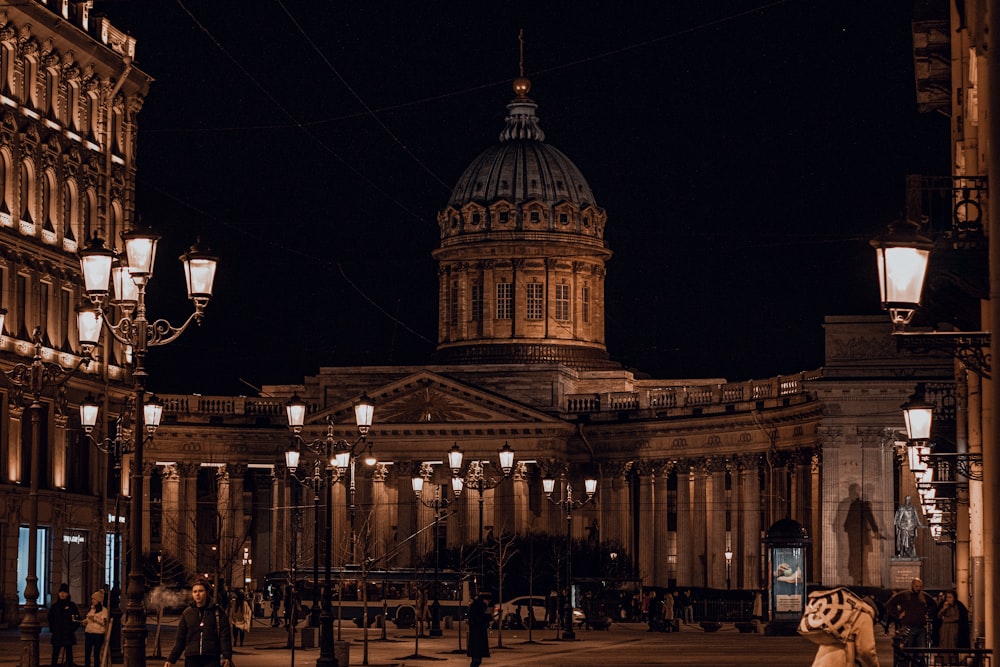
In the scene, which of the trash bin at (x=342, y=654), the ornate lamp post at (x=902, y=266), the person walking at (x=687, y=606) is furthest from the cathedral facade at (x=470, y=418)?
the ornate lamp post at (x=902, y=266)

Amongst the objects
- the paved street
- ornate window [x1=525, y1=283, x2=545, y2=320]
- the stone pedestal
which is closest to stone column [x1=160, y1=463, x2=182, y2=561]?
ornate window [x1=525, y1=283, x2=545, y2=320]

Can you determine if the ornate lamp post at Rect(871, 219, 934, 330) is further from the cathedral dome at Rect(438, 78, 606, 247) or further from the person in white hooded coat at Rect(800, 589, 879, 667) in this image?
the cathedral dome at Rect(438, 78, 606, 247)

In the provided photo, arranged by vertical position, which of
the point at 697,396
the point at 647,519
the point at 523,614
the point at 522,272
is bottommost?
the point at 523,614

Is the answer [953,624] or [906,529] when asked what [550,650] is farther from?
[953,624]

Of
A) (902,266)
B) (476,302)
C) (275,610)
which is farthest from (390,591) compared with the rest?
(902,266)

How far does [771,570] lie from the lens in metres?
73.8

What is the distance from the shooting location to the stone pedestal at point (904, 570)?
8719cm

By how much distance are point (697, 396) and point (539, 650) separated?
190 ft

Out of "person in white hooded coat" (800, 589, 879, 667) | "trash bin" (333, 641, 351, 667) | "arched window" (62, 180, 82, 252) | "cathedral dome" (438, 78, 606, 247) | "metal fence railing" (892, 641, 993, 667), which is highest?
"cathedral dome" (438, 78, 606, 247)

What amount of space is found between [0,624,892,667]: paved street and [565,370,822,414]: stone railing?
2717 cm

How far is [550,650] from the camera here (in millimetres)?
62219

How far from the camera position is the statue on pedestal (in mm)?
85625

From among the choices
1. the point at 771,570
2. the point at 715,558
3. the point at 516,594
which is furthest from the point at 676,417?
the point at 771,570

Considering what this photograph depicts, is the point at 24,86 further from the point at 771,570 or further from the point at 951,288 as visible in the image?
the point at 951,288
